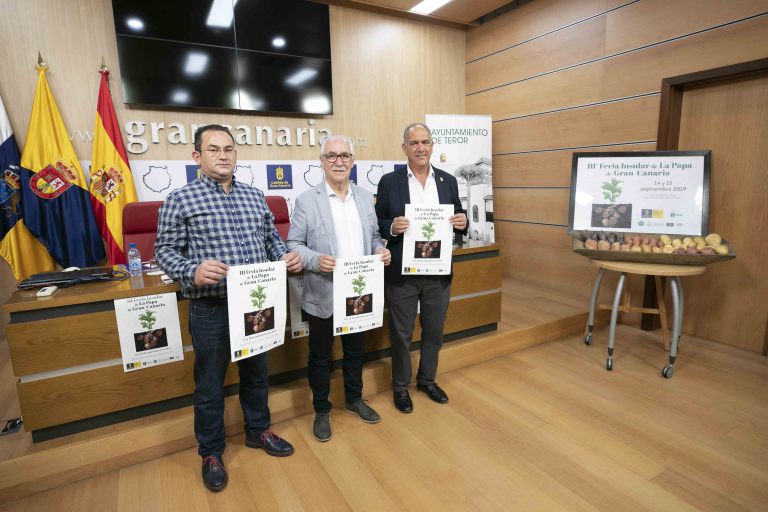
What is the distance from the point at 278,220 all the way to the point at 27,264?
209 centimetres

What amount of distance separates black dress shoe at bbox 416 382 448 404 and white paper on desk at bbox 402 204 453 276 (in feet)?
2.49

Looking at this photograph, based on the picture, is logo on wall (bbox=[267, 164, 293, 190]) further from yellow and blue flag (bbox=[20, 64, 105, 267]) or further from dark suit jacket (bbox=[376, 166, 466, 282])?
dark suit jacket (bbox=[376, 166, 466, 282])

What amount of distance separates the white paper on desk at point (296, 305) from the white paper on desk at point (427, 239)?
59 centimetres

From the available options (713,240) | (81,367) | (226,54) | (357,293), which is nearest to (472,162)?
(713,240)

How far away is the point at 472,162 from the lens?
4715 millimetres

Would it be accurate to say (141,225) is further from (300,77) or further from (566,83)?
(566,83)

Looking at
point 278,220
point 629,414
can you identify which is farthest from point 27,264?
point 629,414

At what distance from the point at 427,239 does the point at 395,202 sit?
10.3 inches

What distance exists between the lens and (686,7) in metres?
3.19

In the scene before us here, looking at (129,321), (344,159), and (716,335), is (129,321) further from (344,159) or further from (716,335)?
(716,335)

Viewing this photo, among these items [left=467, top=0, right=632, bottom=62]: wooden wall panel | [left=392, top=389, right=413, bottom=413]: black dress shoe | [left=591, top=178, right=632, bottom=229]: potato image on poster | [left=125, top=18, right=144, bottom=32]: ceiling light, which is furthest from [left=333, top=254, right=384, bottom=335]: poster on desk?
[left=467, top=0, right=632, bottom=62]: wooden wall panel

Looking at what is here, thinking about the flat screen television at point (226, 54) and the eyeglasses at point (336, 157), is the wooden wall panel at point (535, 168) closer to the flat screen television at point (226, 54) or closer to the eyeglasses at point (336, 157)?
the flat screen television at point (226, 54)

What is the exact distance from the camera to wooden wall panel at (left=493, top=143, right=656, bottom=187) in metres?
4.25

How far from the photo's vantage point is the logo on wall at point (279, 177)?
14.5 ft
